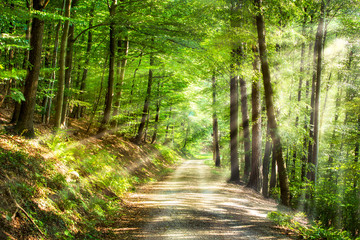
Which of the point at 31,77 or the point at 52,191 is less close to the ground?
the point at 31,77

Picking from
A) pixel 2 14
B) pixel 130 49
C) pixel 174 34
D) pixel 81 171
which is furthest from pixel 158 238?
pixel 130 49

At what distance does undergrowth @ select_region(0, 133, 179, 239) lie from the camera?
430cm

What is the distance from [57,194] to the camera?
5699 mm

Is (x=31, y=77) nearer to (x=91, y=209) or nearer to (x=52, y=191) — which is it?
(x=52, y=191)

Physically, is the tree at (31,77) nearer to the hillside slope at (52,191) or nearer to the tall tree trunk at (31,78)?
the tall tree trunk at (31,78)

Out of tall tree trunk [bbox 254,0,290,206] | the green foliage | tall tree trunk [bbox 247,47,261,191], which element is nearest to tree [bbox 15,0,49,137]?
tall tree trunk [bbox 254,0,290,206]

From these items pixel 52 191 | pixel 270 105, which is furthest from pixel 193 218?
pixel 270 105

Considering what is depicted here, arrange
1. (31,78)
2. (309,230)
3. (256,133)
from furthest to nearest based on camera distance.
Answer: (256,133) → (31,78) → (309,230)

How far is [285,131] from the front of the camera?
11.1m

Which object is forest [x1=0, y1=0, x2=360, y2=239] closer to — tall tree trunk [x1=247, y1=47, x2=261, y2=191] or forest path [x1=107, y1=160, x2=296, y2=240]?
tall tree trunk [x1=247, y1=47, x2=261, y2=191]

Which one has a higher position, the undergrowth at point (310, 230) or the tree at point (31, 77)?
the tree at point (31, 77)

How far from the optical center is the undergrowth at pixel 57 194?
4.30 metres

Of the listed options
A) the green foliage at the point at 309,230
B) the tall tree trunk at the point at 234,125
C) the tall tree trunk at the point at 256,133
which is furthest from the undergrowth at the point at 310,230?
the tall tree trunk at the point at 234,125

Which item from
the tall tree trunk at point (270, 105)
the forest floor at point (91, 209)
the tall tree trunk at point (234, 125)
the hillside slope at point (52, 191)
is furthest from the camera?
the tall tree trunk at point (234, 125)
